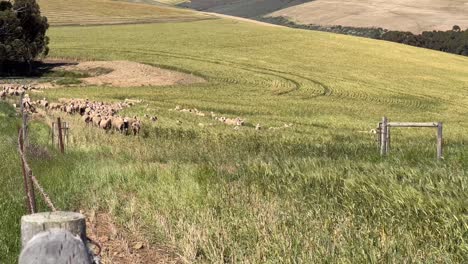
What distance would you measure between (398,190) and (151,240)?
10.6 feet

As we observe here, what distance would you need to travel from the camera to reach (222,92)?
40812 millimetres

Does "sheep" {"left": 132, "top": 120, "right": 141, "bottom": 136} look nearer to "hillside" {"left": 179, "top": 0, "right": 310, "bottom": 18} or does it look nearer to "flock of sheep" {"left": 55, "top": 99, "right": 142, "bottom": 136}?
"flock of sheep" {"left": 55, "top": 99, "right": 142, "bottom": 136}

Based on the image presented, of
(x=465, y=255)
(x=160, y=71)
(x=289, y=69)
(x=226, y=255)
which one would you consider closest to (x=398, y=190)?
(x=465, y=255)

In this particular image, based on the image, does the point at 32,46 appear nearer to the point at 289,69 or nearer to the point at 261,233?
the point at 289,69

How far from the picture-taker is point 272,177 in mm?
10250

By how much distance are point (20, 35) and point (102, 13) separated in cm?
4175

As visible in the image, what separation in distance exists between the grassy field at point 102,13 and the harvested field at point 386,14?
40.8 meters

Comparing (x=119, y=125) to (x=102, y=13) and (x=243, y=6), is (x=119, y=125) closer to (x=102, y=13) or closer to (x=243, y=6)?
(x=102, y=13)

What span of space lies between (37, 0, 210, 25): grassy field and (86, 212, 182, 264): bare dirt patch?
78.5m

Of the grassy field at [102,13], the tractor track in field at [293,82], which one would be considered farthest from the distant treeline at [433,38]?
the tractor track in field at [293,82]

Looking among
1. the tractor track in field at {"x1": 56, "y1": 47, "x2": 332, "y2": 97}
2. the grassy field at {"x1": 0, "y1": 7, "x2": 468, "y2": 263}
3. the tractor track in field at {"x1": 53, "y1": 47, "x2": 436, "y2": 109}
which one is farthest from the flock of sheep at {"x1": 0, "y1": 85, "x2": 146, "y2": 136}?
the tractor track in field at {"x1": 56, "y1": 47, "x2": 332, "y2": 97}

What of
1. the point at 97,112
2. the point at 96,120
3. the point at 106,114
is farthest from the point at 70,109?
the point at 96,120

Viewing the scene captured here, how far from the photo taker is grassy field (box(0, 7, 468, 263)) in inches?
250

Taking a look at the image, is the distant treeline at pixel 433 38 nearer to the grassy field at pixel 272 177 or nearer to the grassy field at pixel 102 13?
the grassy field at pixel 102 13
